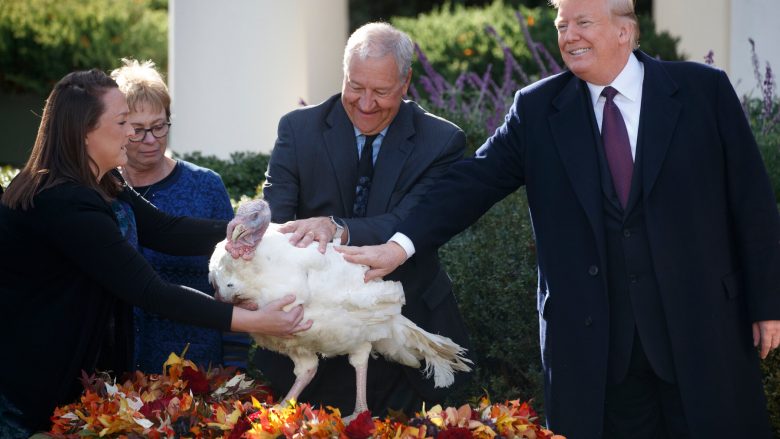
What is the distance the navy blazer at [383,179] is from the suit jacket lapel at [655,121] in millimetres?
786

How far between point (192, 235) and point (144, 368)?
0.62m

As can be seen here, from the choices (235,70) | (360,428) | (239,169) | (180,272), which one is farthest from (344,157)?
(235,70)

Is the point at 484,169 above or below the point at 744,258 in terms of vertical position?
above

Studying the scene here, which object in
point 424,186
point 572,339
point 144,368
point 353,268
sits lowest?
point 144,368

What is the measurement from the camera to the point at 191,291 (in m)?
3.73

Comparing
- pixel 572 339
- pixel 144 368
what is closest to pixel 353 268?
pixel 572 339

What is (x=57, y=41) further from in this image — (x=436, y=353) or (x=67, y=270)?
(x=436, y=353)

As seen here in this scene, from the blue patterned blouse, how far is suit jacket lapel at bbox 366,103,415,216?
84 cm

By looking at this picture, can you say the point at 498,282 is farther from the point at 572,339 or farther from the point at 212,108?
the point at 212,108

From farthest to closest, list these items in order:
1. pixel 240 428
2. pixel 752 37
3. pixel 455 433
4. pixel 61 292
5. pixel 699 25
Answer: pixel 699 25
pixel 752 37
pixel 61 292
pixel 240 428
pixel 455 433

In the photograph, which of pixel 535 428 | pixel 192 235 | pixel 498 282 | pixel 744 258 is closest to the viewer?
pixel 535 428

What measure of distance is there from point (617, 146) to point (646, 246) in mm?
360

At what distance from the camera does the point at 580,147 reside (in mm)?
3691

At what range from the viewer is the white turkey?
11.5 ft
